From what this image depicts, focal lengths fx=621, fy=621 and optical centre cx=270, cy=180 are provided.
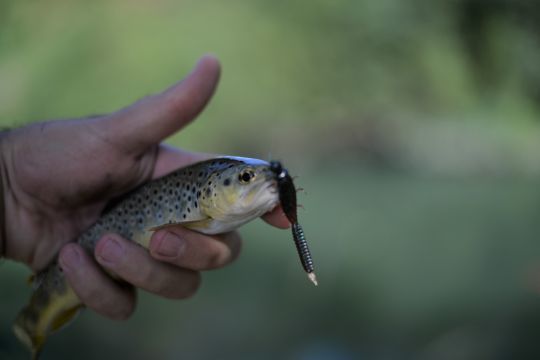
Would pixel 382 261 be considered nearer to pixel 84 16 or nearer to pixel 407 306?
pixel 407 306

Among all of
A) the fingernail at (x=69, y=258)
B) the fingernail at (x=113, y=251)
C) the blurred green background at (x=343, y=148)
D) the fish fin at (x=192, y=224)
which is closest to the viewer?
the fish fin at (x=192, y=224)

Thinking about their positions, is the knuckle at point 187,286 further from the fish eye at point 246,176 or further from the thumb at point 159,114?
the fish eye at point 246,176

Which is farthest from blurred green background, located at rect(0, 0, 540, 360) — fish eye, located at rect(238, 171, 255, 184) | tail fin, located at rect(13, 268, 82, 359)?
fish eye, located at rect(238, 171, 255, 184)

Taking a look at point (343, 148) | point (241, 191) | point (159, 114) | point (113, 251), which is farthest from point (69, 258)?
point (343, 148)

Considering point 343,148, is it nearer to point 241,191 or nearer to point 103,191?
point 103,191

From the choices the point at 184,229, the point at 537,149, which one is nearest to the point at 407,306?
the point at 184,229

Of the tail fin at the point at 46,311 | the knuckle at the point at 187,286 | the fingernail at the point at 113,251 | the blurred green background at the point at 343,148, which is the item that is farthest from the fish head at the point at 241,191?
the blurred green background at the point at 343,148

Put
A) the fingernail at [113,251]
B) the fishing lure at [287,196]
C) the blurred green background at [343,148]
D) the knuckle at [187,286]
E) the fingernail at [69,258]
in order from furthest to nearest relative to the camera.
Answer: the blurred green background at [343,148], the knuckle at [187,286], the fingernail at [69,258], the fingernail at [113,251], the fishing lure at [287,196]
